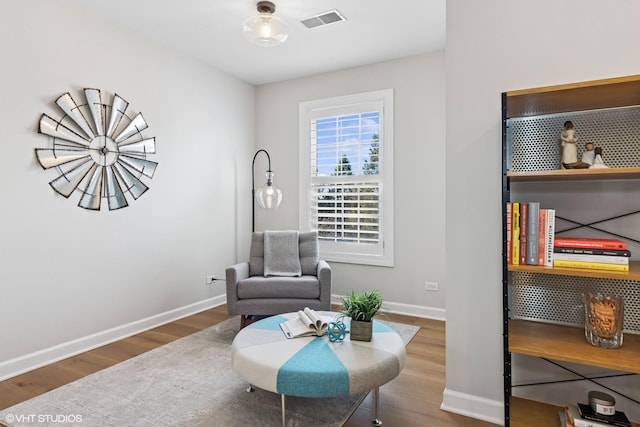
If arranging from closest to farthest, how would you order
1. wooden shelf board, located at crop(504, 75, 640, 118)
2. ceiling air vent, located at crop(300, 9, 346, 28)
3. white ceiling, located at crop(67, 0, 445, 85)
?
wooden shelf board, located at crop(504, 75, 640, 118), white ceiling, located at crop(67, 0, 445, 85), ceiling air vent, located at crop(300, 9, 346, 28)

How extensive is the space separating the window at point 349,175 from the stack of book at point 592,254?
2.37 m

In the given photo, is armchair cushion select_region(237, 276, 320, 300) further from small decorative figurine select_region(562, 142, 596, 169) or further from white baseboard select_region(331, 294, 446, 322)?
small decorative figurine select_region(562, 142, 596, 169)

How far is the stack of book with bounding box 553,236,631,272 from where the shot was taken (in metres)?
1.53

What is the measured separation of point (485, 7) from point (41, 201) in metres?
3.22

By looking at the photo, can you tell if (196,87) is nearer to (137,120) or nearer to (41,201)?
(137,120)

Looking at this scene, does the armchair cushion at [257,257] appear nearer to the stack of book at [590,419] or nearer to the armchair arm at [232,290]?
the armchair arm at [232,290]

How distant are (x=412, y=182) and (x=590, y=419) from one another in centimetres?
262

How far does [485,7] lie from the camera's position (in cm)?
196

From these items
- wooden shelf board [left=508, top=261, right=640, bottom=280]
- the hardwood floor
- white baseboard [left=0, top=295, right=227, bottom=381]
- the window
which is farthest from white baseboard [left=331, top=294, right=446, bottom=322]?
wooden shelf board [left=508, top=261, right=640, bottom=280]

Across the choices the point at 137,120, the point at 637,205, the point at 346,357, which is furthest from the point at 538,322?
the point at 137,120

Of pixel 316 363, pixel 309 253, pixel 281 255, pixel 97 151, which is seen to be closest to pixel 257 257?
pixel 281 255

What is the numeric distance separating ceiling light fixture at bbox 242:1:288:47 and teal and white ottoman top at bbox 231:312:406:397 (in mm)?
2179

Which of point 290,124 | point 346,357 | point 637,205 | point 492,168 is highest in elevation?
point 290,124

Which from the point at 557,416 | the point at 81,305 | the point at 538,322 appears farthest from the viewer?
the point at 81,305
